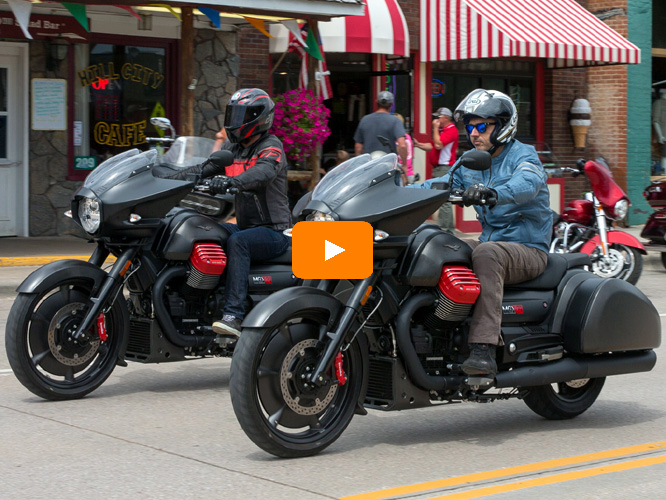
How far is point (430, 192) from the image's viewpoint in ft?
19.1

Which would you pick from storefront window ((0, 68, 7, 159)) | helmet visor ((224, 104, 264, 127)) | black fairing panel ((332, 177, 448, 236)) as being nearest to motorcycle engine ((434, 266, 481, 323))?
black fairing panel ((332, 177, 448, 236))

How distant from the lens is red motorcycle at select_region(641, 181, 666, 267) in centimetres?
1519

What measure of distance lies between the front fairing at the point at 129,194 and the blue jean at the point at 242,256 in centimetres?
48

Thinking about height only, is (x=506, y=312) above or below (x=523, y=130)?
below

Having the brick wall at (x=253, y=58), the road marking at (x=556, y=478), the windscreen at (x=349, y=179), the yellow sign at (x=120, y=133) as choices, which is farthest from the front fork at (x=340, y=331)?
the brick wall at (x=253, y=58)

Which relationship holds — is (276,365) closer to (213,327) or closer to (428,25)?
(213,327)

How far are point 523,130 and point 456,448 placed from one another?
1690 centimetres

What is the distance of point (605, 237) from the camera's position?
1330 cm

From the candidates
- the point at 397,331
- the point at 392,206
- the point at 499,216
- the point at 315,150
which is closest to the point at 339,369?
the point at 397,331

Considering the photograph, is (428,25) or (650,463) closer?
(650,463)

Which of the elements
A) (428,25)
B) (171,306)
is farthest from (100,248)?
(428,25)

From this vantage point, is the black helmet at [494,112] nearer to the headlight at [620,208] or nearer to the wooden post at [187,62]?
the headlight at [620,208]

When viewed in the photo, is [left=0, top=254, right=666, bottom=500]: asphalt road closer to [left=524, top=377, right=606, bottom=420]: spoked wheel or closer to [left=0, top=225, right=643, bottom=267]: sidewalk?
[left=524, top=377, right=606, bottom=420]: spoked wheel

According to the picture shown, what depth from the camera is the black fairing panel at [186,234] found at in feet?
23.8
